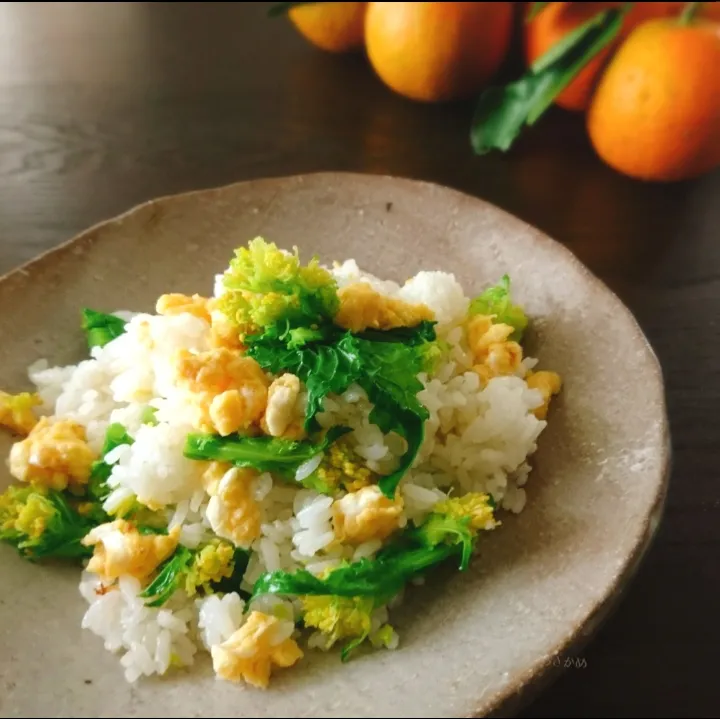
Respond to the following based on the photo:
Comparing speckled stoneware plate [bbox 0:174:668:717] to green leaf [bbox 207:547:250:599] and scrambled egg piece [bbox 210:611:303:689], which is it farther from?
green leaf [bbox 207:547:250:599]

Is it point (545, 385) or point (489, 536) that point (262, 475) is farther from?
point (545, 385)

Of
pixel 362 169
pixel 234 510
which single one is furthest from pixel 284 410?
pixel 362 169

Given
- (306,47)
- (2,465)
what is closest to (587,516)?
(2,465)

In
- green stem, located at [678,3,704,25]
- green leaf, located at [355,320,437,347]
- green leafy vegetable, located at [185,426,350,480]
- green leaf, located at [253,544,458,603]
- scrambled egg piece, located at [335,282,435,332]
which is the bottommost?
green leaf, located at [253,544,458,603]

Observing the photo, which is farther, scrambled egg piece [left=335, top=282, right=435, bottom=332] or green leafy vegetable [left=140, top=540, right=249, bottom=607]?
scrambled egg piece [left=335, top=282, right=435, bottom=332]

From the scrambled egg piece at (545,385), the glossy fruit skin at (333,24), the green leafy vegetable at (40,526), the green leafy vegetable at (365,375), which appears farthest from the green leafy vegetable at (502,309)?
the glossy fruit skin at (333,24)

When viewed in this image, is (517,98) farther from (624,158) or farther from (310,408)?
(310,408)

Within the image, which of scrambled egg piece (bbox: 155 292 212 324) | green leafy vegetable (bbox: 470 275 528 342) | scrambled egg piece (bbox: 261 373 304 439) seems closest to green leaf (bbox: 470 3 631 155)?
green leafy vegetable (bbox: 470 275 528 342)

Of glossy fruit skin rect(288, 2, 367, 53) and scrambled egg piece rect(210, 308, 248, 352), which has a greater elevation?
glossy fruit skin rect(288, 2, 367, 53)
